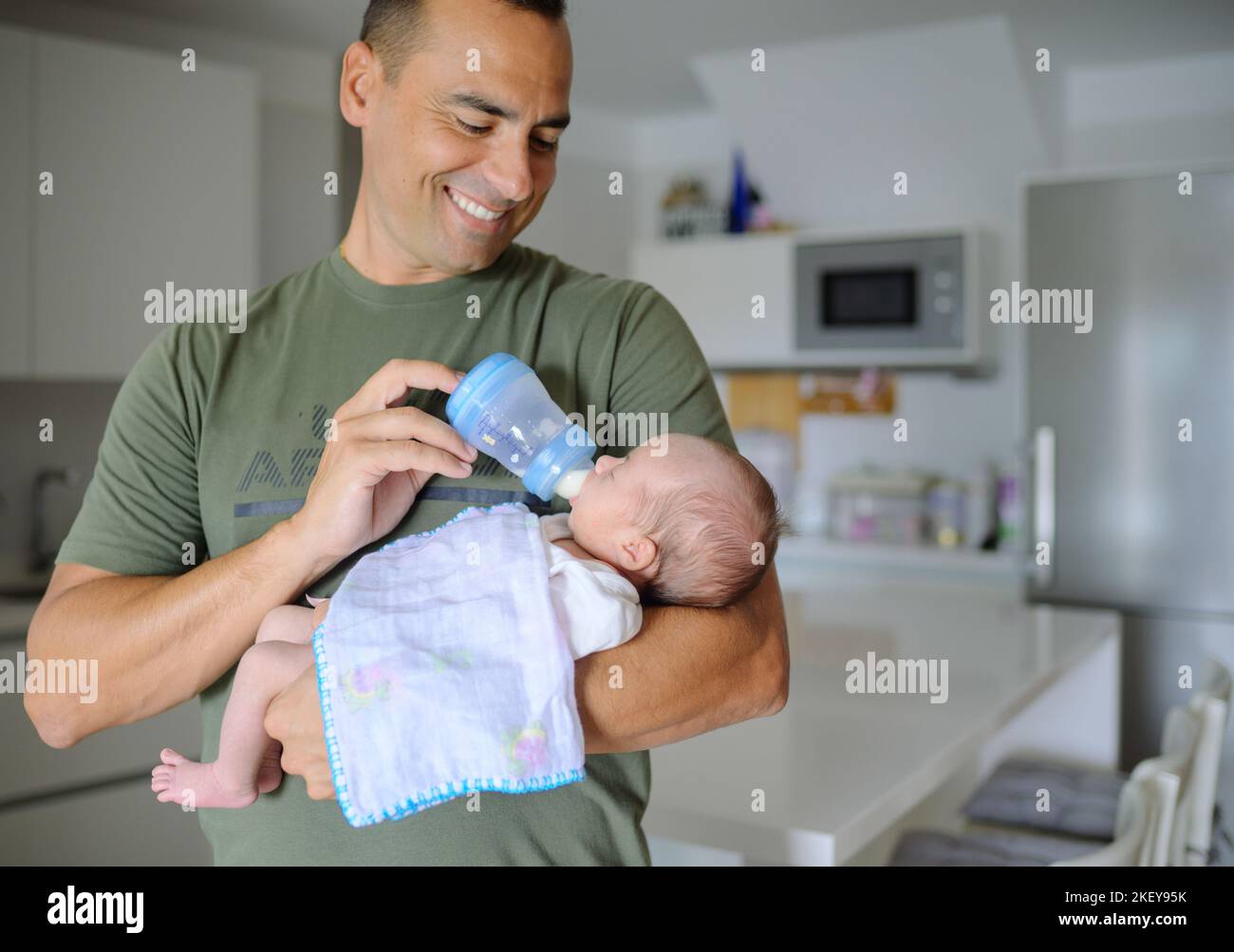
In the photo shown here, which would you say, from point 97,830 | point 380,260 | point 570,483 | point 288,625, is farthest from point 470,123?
point 97,830

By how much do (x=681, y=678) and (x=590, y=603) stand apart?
78 millimetres

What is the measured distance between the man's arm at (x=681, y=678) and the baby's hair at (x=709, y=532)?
3cm

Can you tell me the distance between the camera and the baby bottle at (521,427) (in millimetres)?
763

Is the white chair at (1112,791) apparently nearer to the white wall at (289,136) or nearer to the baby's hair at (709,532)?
the baby's hair at (709,532)

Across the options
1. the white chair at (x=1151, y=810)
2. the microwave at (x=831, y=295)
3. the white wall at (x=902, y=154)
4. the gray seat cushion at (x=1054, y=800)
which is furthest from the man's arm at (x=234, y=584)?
the microwave at (x=831, y=295)

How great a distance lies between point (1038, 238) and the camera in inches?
107

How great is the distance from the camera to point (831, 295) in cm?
318

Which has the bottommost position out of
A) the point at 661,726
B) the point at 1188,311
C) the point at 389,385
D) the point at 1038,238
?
the point at 661,726

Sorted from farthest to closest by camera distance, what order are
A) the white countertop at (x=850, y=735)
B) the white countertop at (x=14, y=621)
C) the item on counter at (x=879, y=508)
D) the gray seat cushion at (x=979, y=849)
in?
1. the item on counter at (x=879, y=508)
2. the white countertop at (x=14, y=621)
3. the gray seat cushion at (x=979, y=849)
4. the white countertop at (x=850, y=735)

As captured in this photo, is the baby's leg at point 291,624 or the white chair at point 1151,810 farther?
the white chair at point 1151,810

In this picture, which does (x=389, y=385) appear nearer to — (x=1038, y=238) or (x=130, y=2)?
(x=130, y=2)

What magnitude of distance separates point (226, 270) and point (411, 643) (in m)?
2.03
